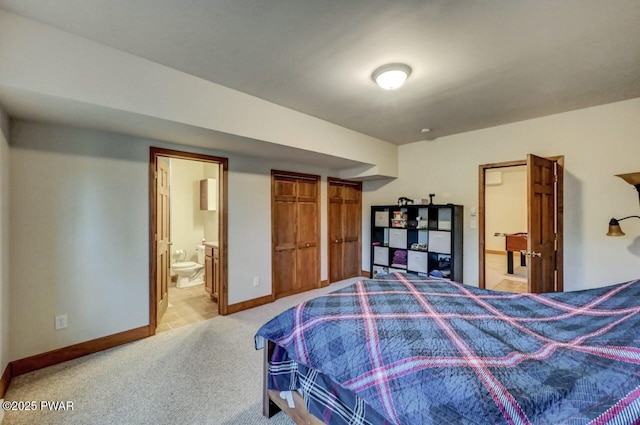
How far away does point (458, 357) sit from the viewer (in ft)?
3.70

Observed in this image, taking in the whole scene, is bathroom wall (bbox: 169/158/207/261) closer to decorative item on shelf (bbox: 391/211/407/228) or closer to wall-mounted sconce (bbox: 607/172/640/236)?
decorative item on shelf (bbox: 391/211/407/228)

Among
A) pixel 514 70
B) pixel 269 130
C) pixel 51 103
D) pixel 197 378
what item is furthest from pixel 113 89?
pixel 514 70

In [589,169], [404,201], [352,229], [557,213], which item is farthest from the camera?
[352,229]

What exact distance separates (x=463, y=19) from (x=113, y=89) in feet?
8.09

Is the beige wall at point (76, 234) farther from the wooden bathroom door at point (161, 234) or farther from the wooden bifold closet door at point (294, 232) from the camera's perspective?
the wooden bifold closet door at point (294, 232)

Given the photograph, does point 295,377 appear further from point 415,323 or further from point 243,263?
point 243,263

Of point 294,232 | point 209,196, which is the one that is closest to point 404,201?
point 294,232

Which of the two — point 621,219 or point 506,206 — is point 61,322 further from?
point 506,206

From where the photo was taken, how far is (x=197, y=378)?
2.21 metres

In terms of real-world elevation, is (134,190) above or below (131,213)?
above

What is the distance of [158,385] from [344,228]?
12.1 ft

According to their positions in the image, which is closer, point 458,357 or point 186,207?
point 458,357

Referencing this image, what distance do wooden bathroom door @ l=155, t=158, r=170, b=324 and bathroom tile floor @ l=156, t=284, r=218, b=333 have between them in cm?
12

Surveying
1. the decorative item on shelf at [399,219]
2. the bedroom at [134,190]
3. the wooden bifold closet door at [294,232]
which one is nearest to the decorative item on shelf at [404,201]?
the decorative item on shelf at [399,219]
